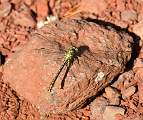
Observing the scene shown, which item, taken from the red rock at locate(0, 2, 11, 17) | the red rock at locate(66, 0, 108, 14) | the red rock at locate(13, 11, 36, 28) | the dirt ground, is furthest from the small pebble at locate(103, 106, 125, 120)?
the red rock at locate(0, 2, 11, 17)

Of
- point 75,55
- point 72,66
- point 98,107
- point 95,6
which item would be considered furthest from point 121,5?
point 98,107

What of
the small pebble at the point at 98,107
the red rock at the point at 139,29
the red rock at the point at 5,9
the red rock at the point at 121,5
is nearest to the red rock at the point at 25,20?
the red rock at the point at 5,9

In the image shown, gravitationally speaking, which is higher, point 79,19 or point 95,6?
point 95,6

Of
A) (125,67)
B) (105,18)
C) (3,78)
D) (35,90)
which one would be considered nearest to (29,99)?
(35,90)

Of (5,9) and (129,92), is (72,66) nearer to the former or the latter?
(129,92)

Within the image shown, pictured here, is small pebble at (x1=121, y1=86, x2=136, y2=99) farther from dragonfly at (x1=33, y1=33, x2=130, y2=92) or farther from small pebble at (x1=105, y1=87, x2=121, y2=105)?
dragonfly at (x1=33, y1=33, x2=130, y2=92)

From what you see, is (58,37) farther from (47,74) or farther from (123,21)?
(123,21)

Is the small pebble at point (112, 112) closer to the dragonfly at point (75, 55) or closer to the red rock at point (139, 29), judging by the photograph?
the dragonfly at point (75, 55)
